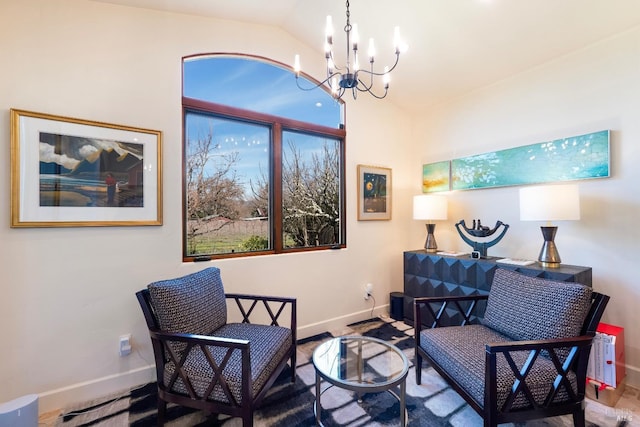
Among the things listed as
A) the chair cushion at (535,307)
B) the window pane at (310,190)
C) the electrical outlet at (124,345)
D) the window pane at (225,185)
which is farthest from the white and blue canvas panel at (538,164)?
the electrical outlet at (124,345)

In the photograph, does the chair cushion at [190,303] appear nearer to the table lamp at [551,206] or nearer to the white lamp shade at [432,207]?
the white lamp shade at [432,207]

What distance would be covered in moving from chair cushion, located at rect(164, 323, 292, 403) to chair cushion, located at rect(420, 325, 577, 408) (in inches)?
42.0

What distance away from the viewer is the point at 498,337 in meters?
1.87

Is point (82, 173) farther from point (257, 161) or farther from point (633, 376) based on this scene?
point (633, 376)

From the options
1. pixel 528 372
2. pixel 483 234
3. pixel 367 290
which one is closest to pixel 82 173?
pixel 367 290

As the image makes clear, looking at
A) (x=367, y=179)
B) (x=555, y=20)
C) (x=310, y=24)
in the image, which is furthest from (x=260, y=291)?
(x=555, y=20)

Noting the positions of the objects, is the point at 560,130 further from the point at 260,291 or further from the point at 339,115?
the point at 260,291

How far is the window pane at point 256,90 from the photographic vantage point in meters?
2.48

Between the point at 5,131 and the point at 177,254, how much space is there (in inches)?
51.1

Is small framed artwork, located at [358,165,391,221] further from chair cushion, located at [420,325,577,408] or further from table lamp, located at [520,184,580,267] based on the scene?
chair cushion, located at [420,325,577,408]

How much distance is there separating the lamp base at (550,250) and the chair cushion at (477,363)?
883 mm

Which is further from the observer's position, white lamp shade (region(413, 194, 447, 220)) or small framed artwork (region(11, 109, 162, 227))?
white lamp shade (region(413, 194, 447, 220))

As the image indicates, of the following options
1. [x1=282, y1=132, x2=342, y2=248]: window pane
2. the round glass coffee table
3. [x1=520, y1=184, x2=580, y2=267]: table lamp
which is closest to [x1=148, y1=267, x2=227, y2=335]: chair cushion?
the round glass coffee table

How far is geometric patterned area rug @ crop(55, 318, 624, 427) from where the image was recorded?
1716 mm
